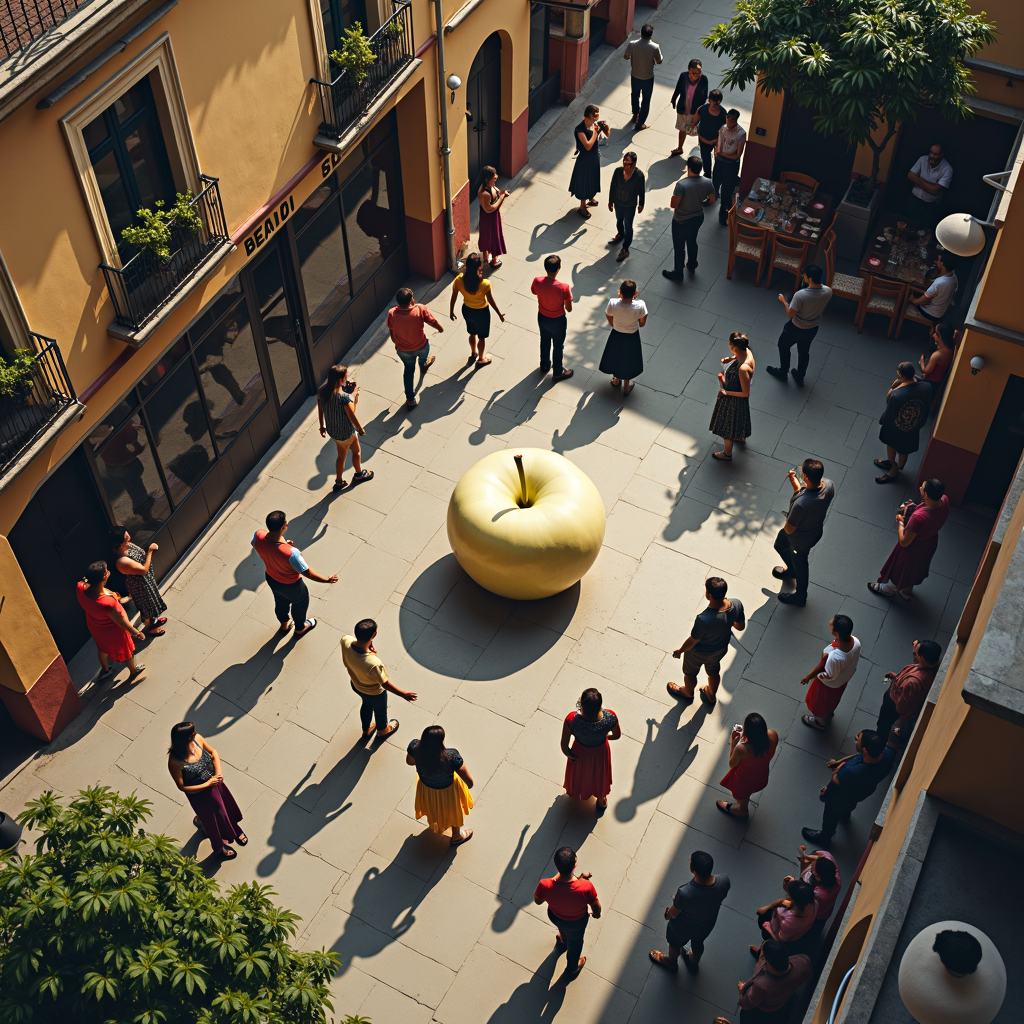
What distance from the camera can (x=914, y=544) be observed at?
42.8 ft

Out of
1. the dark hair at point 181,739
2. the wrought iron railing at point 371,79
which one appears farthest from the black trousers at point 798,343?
the dark hair at point 181,739

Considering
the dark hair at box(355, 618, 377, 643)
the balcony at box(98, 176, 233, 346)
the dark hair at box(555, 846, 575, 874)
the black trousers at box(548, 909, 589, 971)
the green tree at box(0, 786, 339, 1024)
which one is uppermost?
the balcony at box(98, 176, 233, 346)

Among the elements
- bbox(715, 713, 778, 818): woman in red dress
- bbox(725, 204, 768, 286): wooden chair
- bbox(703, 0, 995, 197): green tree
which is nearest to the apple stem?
bbox(715, 713, 778, 818): woman in red dress

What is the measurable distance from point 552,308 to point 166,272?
5754 millimetres

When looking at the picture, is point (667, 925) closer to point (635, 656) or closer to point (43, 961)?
point (635, 656)

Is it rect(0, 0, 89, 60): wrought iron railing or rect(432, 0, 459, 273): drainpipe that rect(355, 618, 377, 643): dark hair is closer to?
rect(0, 0, 89, 60): wrought iron railing

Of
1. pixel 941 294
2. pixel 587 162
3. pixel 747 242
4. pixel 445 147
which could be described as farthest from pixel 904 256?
pixel 445 147

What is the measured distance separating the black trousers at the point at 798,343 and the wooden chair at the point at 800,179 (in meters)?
3.51

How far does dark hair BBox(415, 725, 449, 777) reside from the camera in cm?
1057

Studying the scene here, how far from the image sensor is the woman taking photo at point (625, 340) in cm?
1523

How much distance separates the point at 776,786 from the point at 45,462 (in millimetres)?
8145

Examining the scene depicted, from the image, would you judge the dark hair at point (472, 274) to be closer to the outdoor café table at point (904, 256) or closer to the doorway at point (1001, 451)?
the outdoor café table at point (904, 256)

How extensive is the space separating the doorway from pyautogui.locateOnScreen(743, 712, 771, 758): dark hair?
513cm

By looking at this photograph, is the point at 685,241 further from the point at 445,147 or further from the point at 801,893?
the point at 801,893
